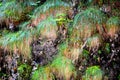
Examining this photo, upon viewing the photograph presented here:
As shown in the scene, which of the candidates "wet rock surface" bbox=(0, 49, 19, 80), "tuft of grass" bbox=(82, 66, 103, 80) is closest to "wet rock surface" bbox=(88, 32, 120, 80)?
"tuft of grass" bbox=(82, 66, 103, 80)

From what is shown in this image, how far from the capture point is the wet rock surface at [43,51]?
4.05 m

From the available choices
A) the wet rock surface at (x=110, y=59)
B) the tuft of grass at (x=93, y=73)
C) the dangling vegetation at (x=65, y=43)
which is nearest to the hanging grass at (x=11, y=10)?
the dangling vegetation at (x=65, y=43)

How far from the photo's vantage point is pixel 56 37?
13.3ft

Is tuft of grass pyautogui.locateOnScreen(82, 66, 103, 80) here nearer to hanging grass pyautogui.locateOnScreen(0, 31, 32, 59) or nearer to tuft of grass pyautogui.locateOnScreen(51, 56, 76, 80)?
tuft of grass pyautogui.locateOnScreen(51, 56, 76, 80)

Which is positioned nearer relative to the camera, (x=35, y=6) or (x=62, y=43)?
(x=62, y=43)

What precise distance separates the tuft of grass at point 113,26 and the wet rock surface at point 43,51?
3.27 feet

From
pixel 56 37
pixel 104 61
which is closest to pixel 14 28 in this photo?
pixel 56 37

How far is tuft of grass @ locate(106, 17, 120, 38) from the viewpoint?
380 centimetres

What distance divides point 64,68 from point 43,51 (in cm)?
62

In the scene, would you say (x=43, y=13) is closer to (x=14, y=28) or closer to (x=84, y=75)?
(x=14, y=28)

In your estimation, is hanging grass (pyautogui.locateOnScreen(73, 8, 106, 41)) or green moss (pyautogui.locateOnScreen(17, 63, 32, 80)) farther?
green moss (pyautogui.locateOnScreen(17, 63, 32, 80))

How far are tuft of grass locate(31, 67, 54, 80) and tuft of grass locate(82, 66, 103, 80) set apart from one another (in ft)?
1.85

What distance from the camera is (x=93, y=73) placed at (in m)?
3.65

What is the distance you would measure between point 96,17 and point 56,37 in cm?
79
